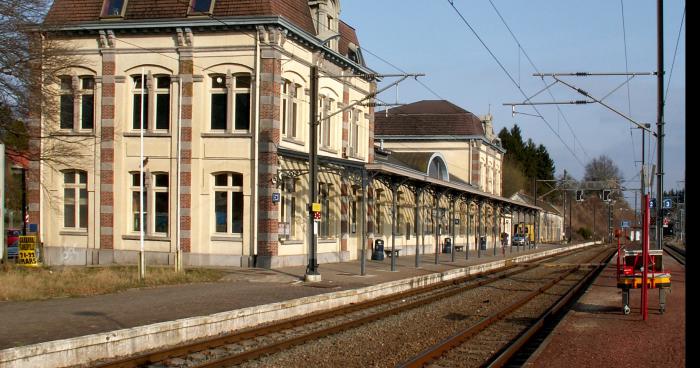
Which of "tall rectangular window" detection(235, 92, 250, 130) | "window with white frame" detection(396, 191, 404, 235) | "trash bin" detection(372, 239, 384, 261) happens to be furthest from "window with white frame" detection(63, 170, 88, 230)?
"window with white frame" detection(396, 191, 404, 235)

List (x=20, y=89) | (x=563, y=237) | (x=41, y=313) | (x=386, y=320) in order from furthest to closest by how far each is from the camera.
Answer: (x=563, y=237) → (x=20, y=89) → (x=386, y=320) → (x=41, y=313)

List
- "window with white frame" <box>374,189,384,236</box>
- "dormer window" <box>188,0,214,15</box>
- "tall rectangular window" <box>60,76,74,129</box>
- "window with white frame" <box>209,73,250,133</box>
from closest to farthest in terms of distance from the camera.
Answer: "window with white frame" <box>209,73,250,133</box> < "dormer window" <box>188,0,214,15</box> < "tall rectangular window" <box>60,76,74,129</box> < "window with white frame" <box>374,189,384,236</box>

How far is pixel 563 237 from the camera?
120 metres

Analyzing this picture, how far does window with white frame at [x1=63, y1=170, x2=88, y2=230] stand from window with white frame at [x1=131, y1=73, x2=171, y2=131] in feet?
10.6

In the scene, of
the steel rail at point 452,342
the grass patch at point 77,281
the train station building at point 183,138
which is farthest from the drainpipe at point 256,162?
the steel rail at point 452,342

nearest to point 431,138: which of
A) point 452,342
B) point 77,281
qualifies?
point 77,281

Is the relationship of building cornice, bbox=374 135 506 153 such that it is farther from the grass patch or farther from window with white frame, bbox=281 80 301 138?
the grass patch

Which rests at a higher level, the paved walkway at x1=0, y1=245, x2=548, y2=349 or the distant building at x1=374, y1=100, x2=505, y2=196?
the distant building at x1=374, y1=100, x2=505, y2=196

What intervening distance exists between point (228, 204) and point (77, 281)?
32.3ft

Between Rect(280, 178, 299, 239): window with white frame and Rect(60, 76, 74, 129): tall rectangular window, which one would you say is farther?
Rect(60, 76, 74, 129): tall rectangular window

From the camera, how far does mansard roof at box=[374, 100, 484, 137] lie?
68.4 m
